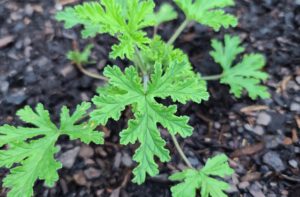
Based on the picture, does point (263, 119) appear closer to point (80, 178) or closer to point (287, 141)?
point (287, 141)

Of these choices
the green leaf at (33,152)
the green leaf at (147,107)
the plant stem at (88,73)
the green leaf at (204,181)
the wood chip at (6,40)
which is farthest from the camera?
the wood chip at (6,40)

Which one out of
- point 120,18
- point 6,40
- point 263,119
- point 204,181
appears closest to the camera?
point 120,18

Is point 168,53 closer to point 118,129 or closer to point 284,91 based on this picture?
point 118,129

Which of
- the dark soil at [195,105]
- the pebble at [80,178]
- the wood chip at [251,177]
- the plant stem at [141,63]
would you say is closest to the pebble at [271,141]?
the dark soil at [195,105]

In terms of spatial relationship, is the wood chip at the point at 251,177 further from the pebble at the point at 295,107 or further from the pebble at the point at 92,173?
the pebble at the point at 92,173

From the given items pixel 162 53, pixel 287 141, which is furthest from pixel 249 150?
pixel 162 53
